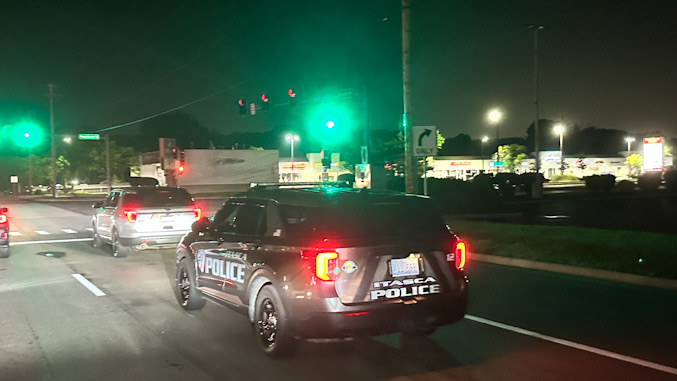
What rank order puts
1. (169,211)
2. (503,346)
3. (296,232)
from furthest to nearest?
1. (169,211)
2. (503,346)
3. (296,232)

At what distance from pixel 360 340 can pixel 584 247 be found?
25.6 feet

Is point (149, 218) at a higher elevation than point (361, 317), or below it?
higher

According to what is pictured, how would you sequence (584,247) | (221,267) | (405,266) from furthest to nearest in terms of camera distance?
(584,247) → (221,267) → (405,266)

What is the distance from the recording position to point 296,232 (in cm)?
643

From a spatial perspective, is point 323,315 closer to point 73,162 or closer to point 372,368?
point 372,368

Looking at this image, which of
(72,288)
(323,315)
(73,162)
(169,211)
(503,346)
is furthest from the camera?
(73,162)

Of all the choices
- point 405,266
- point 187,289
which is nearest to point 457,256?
point 405,266

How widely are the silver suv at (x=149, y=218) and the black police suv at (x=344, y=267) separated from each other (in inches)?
325

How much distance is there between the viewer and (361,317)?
6059mm

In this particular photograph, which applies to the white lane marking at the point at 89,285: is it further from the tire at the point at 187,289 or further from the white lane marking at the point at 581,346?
→ the white lane marking at the point at 581,346

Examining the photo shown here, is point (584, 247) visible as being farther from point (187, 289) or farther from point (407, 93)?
point (187, 289)

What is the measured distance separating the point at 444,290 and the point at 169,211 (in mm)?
10066

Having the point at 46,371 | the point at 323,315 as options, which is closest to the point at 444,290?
Result: the point at 323,315

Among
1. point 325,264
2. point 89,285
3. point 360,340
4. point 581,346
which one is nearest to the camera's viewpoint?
point 325,264
